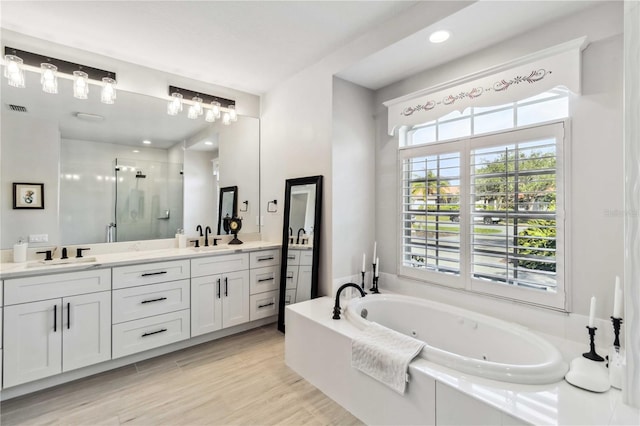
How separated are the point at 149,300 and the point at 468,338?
8.71 ft

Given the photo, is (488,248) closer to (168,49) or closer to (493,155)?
(493,155)

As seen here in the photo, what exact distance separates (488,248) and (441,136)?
3.51 ft

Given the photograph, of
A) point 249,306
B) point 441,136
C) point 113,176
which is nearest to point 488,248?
point 441,136

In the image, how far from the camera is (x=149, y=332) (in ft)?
8.80

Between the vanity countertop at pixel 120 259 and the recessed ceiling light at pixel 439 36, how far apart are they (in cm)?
249

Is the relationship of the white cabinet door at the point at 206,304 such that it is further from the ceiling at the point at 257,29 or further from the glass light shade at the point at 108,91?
the ceiling at the point at 257,29

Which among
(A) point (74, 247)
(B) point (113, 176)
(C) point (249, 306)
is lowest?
(C) point (249, 306)

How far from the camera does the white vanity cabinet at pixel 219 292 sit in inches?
116

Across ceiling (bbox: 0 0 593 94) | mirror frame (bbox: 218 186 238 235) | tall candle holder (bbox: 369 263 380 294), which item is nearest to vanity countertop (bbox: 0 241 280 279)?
mirror frame (bbox: 218 186 238 235)

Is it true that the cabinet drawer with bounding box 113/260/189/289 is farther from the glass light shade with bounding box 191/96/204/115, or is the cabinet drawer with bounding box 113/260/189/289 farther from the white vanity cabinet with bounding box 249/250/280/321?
the glass light shade with bounding box 191/96/204/115

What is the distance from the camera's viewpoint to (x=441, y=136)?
2.79 m

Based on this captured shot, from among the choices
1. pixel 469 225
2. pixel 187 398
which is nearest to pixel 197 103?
pixel 187 398

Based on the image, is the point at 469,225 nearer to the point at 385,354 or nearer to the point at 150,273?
the point at 385,354

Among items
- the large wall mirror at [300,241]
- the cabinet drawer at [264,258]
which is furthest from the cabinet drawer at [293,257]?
→ the cabinet drawer at [264,258]
